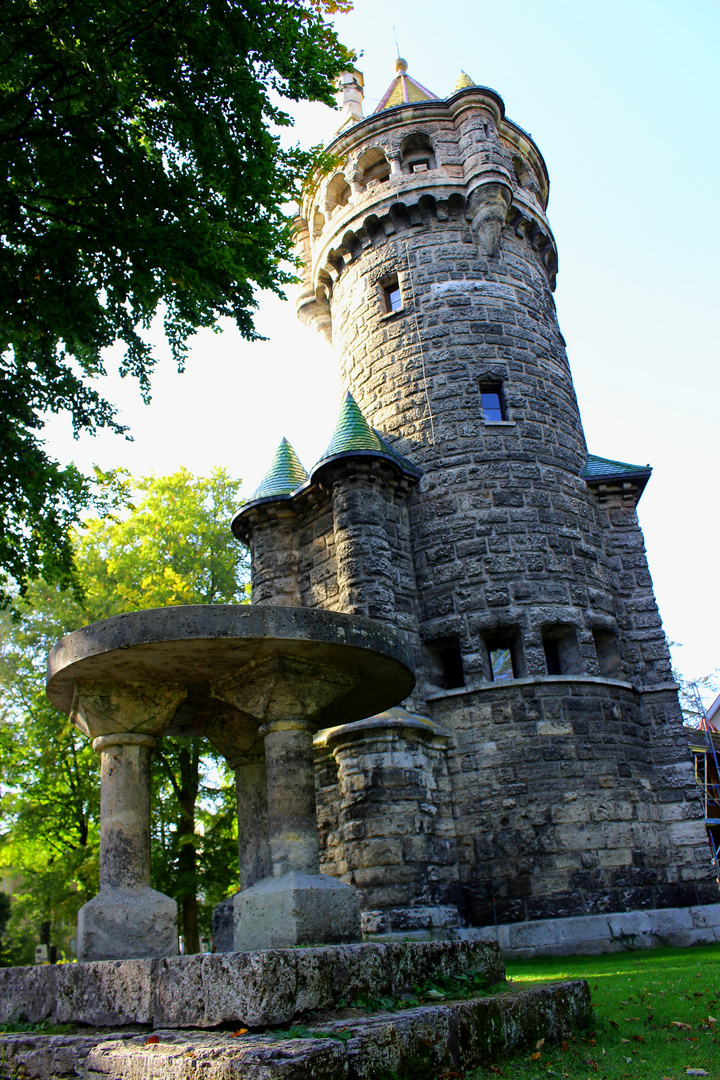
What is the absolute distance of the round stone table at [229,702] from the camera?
493 centimetres

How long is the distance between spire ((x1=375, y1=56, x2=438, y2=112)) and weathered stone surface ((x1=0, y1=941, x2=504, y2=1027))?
19.0 meters

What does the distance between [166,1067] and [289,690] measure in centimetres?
242

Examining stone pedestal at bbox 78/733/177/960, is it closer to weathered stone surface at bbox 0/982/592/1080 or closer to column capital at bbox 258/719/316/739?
weathered stone surface at bbox 0/982/592/1080

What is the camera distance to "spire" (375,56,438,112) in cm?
1934

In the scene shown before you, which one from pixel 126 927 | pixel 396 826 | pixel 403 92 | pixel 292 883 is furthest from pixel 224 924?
pixel 403 92

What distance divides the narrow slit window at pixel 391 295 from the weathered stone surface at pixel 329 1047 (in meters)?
12.7

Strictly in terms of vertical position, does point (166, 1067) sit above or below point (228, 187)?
below

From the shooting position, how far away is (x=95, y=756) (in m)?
16.0

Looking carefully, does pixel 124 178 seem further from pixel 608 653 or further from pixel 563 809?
pixel 608 653

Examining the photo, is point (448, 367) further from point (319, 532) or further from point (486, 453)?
point (319, 532)

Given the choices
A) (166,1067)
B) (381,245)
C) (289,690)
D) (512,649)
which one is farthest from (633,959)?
(381,245)

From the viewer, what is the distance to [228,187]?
7207mm

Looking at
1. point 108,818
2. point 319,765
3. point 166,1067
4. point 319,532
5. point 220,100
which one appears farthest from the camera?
point 319,532

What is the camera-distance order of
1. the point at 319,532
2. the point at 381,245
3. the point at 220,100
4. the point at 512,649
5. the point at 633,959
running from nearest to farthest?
the point at 220,100, the point at 633,959, the point at 512,649, the point at 319,532, the point at 381,245
